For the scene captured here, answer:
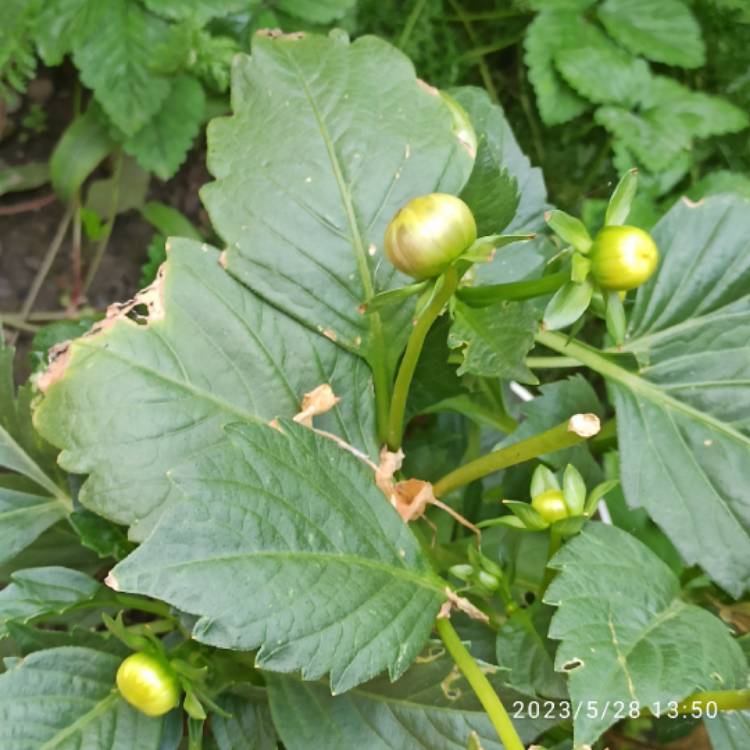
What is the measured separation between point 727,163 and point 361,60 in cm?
60

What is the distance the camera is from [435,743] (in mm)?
627

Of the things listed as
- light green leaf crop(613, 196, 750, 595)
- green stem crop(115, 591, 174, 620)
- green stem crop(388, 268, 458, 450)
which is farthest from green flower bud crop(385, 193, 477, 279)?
green stem crop(115, 591, 174, 620)

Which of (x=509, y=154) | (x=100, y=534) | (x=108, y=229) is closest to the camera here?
(x=100, y=534)

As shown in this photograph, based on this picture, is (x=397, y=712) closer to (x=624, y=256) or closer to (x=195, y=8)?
(x=624, y=256)

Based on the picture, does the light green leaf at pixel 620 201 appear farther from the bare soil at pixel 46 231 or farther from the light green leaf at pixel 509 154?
the bare soil at pixel 46 231

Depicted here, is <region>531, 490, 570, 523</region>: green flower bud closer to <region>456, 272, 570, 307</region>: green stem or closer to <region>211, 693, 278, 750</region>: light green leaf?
<region>456, 272, 570, 307</region>: green stem

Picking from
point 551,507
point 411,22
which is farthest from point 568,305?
point 411,22

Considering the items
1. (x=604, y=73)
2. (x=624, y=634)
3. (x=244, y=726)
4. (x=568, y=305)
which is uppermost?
(x=568, y=305)

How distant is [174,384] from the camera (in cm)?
63

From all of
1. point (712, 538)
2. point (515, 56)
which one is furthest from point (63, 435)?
point (515, 56)

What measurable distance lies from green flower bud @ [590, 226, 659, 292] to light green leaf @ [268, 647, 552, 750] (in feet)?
0.93

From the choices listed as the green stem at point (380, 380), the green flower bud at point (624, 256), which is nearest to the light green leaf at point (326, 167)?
the green stem at point (380, 380)

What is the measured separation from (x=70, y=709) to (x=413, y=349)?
36cm

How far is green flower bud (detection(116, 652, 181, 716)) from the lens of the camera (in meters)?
0.60
